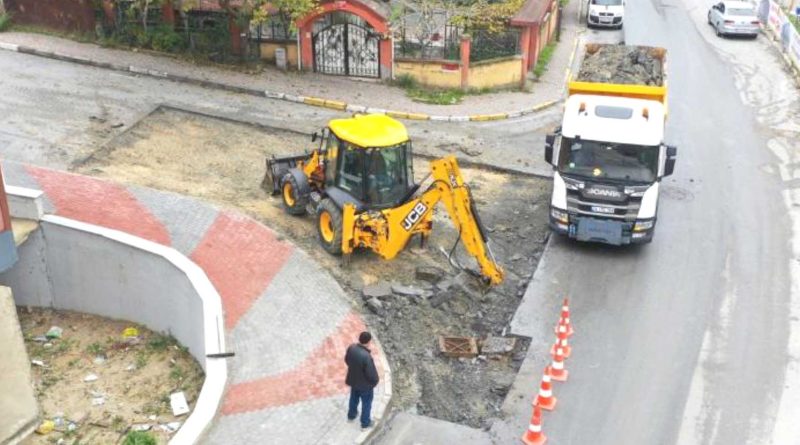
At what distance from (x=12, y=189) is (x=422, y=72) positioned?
13.0 meters

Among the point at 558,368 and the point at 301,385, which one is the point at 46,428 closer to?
the point at 301,385

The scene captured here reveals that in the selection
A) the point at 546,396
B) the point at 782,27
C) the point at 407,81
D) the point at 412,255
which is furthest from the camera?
the point at 782,27

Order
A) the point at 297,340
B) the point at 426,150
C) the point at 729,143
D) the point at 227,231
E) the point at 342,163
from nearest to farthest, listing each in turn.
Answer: the point at 297,340
the point at 342,163
the point at 227,231
the point at 426,150
the point at 729,143

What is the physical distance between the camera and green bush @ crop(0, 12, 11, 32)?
92.0 ft

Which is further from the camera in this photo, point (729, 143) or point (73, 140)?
point (729, 143)

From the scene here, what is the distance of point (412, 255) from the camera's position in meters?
16.2

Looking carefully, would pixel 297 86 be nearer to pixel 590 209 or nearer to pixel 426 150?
pixel 426 150

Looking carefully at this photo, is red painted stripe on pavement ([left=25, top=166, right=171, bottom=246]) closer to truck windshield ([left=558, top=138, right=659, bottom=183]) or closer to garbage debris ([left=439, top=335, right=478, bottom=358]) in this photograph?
garbage debris ([left=439, top=335, right=478, bottom=358])

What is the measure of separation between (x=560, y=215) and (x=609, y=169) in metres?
1.31

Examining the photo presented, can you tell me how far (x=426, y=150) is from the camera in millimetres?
21250

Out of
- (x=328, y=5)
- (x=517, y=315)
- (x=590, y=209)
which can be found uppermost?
(x=328, y=5)

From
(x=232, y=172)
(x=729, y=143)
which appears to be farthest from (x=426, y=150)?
(x=729, y=143)

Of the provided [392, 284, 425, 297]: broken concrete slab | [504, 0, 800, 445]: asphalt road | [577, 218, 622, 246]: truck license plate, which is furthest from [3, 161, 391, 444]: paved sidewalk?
[577, 218, 622, 246]: truck license plate

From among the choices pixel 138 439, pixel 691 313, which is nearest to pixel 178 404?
pixel 138 439
